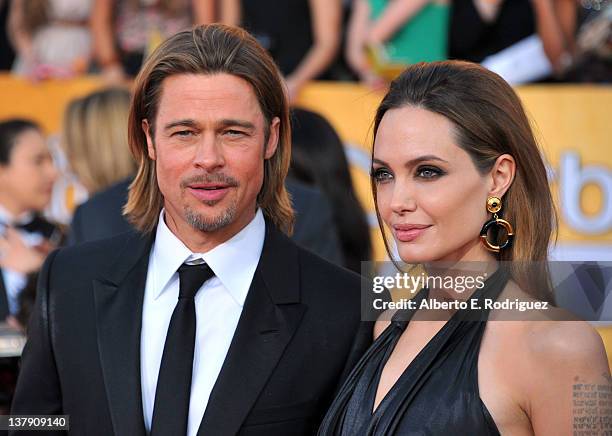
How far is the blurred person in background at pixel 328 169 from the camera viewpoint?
4422 mm

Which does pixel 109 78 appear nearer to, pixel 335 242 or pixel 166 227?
pixel 335 242

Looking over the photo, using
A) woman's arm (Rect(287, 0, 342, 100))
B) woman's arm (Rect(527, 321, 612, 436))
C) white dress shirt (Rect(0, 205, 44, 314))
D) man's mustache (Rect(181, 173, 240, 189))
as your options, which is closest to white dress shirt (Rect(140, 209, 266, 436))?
man's mustache (Rect(181, 173, 240, 189))

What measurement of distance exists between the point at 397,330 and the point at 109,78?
11.8 feet

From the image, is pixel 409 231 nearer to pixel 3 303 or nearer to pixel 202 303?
pixel 202 303

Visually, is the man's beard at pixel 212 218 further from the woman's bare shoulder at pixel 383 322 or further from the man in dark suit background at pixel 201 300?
the woman's bare shoulder at pixel 383 322

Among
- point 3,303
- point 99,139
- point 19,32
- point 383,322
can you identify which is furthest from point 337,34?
point 383,322

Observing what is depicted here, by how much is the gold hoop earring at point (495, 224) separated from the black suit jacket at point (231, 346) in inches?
15.8

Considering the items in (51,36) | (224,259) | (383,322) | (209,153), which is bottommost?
(383,322)

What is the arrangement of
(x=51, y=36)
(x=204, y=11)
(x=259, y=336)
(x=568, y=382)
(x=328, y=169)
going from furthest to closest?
(x=51, y=36)
(x=204, y=11)
(x=328, y=169)
(x=259, y=336)
(x=568, y=382)

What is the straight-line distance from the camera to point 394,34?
5531 millimetres

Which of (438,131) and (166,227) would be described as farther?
(166,227)

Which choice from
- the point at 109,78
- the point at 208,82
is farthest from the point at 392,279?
the point at 109,78

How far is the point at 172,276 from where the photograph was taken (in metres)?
2.69

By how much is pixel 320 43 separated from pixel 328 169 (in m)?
1.36
